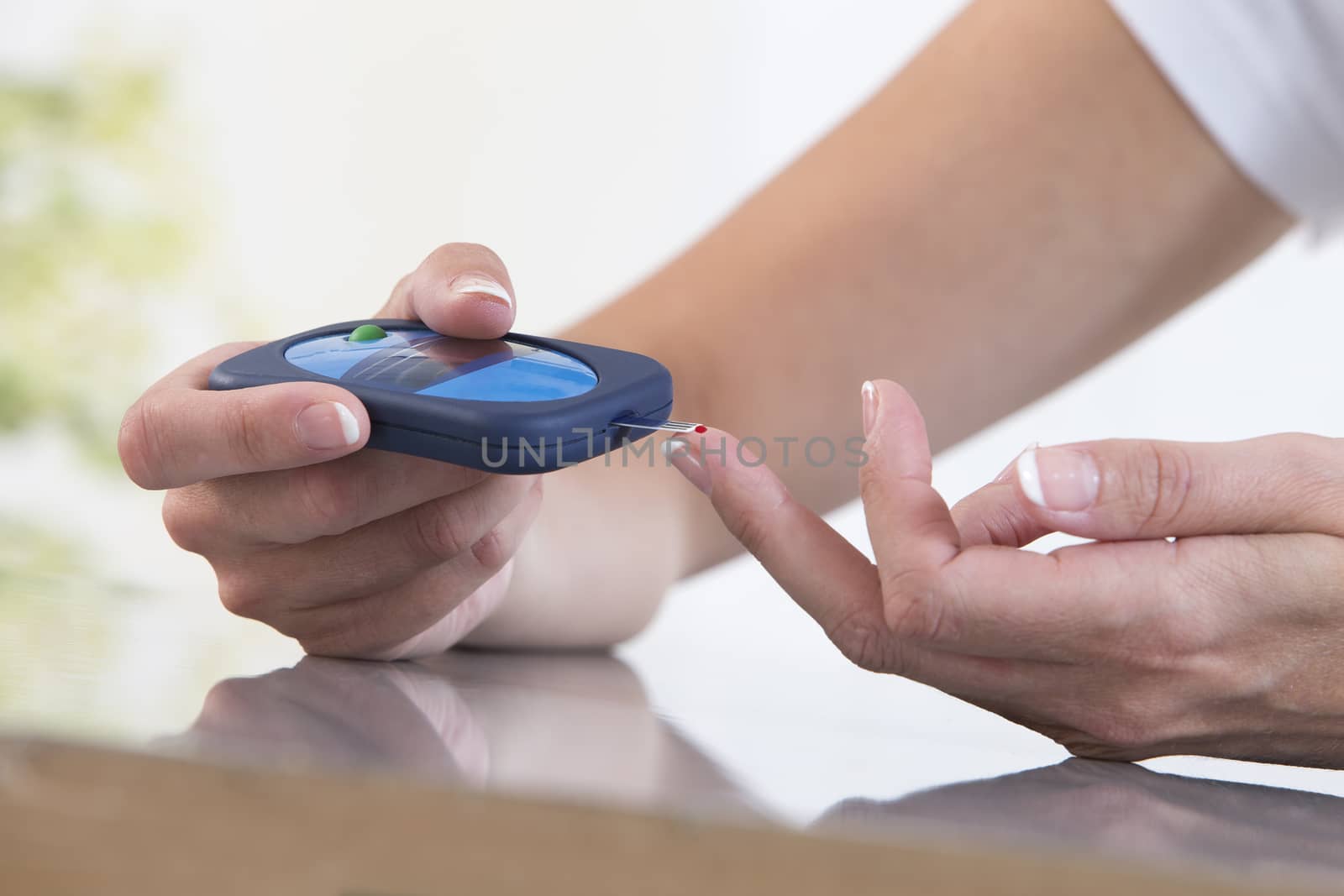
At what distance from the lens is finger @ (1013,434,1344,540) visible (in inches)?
16.5

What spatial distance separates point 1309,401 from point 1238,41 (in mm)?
1204

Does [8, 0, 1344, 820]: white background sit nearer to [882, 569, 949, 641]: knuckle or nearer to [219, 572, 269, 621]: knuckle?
[219, 572, 269, 621]: knuckle

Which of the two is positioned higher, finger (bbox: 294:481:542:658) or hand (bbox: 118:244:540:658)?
hand (bbox: 118:244:540:658)

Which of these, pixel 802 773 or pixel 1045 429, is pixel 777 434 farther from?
pixel 1045 429

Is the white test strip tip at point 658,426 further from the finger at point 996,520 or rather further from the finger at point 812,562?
the finger at point 996,520

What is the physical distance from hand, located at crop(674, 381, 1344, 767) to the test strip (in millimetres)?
21

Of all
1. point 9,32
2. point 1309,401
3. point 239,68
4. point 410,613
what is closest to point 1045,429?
point 1309,401

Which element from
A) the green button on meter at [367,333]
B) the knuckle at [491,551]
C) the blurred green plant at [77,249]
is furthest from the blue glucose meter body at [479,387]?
the blurred green plant at [77,249]

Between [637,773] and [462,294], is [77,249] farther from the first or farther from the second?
[637,773]

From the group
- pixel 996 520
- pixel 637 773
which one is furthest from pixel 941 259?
pixel 637 773

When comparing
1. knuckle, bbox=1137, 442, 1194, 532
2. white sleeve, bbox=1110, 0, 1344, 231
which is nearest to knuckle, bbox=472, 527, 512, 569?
knuckle, bbox=1137, 442, 1194, 532

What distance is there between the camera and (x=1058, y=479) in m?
0.42

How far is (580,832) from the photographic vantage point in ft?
0.66

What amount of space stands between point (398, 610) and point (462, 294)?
16 cm
